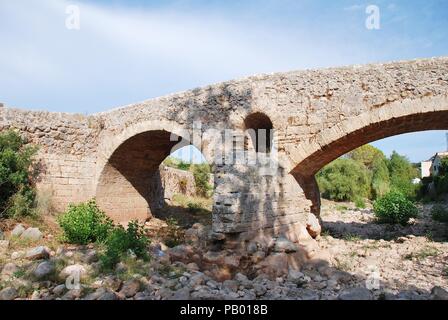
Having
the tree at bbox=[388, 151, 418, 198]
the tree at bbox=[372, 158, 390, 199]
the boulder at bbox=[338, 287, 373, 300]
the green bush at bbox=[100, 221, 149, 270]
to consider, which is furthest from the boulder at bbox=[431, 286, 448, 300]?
the tree at bbox=[388, 151, 418, 198]

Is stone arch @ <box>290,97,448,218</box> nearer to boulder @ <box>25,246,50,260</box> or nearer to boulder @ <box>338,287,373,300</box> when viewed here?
boulder @ <box>338,287,373,300</box>

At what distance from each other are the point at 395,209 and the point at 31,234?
928 cm

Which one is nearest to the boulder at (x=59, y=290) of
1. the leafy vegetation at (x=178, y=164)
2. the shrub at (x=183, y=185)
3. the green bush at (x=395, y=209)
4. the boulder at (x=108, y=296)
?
the boulder at (x=108, y=296)

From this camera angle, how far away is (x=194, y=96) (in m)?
8.74

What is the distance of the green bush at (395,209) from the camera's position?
32.5 ft

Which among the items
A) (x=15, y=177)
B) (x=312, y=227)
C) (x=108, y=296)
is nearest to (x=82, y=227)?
(x=15, y=177)

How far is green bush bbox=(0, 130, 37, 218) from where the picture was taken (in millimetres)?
8109

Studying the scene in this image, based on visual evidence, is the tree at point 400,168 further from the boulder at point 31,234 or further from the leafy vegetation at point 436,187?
the boulder at point 31,234

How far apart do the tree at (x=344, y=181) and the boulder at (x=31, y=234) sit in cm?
1834

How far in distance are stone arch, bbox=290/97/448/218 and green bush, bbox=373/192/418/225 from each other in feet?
11.3

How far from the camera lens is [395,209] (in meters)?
10.0
